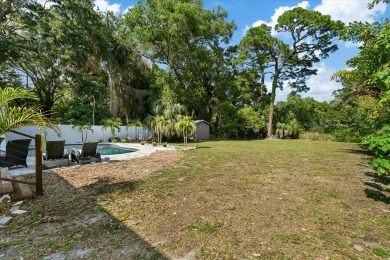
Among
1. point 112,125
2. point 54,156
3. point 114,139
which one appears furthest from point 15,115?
point 112,125

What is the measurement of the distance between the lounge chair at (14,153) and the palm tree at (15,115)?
3727 mm

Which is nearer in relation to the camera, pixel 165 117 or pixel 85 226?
pixel 85 226

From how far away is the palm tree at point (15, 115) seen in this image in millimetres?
3412

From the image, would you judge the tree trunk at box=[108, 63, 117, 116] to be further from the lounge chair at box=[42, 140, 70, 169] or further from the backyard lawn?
the backyard lawn

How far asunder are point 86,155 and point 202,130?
14.5m

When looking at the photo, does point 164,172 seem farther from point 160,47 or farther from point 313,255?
point 160,47

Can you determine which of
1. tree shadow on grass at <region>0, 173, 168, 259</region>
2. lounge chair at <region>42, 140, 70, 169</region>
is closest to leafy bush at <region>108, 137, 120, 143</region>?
lounge chair at <region>42, 140, 70, 169</region>

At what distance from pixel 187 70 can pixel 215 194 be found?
19.6m

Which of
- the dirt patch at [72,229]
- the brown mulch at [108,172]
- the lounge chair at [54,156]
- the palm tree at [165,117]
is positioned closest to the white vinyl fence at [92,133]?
the palm tree at [165,117]

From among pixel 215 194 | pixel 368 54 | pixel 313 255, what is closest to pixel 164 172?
pixel 215 194

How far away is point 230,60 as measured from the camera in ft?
86.1

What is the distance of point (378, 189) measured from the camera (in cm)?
536

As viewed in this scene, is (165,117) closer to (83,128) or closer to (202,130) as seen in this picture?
(202,130)

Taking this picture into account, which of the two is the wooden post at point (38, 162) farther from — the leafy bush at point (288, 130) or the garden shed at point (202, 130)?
the leafy bush at point (288, 130)
